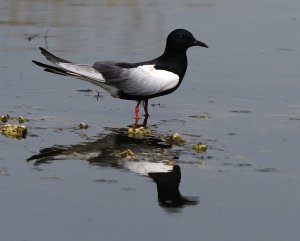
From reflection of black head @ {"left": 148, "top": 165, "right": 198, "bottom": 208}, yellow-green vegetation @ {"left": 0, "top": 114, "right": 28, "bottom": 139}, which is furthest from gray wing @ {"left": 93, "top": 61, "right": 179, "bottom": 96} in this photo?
reflection of black head @ {"left": 148, "top": 165, "right": 198, "bottom": 208}

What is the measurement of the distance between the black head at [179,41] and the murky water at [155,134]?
1.84ft

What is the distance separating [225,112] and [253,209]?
2.98 meters

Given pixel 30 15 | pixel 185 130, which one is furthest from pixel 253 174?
pixel 30 15

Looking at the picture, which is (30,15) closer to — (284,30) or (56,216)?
(284,30)

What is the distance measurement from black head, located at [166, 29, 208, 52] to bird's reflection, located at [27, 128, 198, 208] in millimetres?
1347

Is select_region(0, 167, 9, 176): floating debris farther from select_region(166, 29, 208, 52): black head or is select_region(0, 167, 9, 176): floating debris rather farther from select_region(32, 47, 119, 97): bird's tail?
select_region(166, 29, 208, 52): black head

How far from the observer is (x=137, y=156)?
7664 millimetres

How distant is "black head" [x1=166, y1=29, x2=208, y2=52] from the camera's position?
31.4 feet

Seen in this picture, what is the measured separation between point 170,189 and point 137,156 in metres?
0.87

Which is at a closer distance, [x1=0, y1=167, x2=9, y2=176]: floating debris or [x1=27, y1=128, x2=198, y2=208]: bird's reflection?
[x1=27, y1=128, x2=198, y2=208]: bird's reflection

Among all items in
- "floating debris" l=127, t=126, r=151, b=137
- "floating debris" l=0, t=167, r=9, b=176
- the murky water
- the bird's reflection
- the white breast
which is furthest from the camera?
the white breast

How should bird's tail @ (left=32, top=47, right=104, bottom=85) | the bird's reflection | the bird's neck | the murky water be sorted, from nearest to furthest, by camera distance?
the murky water
the bird's reflection
bird's tail @ (left=32, top=47, right=104, bottom=85)
the bird's neck

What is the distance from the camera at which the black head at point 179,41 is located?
377 inches

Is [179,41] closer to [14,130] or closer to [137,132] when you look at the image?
[137,132]
